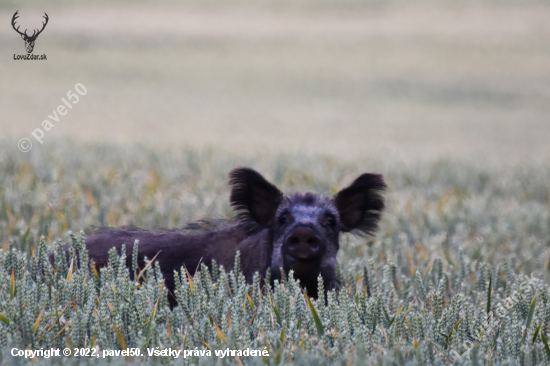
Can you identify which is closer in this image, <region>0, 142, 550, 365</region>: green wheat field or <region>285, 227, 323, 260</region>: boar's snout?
<region>0, 142, 550, 365</region>: green wheat field

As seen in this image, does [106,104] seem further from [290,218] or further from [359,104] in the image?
[290,218]

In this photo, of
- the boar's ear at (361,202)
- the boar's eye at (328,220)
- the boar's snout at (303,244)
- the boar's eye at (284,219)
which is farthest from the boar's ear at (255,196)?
the boar's snout at (303,244)

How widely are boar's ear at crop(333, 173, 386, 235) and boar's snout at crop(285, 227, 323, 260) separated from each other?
790 millimetres

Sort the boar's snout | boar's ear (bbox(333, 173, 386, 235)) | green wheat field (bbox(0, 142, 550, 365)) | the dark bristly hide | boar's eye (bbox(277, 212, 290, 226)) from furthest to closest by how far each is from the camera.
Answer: boar's ear (bbox(333, 173, 386, 235))
boar's eye (bbox(277, 212, 290, 226))
the dark bristly hide
the boar's snout
green wheat field (bbox(0, 142, 550, 365))

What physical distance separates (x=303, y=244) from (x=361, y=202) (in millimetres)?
946

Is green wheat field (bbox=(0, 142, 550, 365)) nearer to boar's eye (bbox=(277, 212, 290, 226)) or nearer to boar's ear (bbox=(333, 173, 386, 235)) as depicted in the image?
boar's ear (bbox=(333, 173, 386, 235))

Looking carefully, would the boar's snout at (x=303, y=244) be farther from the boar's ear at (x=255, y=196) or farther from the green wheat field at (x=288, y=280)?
the boar's ear at (x=255, y=196)

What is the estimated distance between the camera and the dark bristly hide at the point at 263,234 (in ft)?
15.1

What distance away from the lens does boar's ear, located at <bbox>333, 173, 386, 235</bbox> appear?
500 centimetres

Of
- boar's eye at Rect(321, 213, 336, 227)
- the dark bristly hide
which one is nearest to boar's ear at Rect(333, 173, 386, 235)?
the dark bristly hide

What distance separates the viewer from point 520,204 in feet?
29.7

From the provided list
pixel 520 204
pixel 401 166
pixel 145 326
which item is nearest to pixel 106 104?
pixel 401 166

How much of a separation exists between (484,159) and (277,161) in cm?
444

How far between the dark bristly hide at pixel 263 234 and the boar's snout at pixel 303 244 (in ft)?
0.32
